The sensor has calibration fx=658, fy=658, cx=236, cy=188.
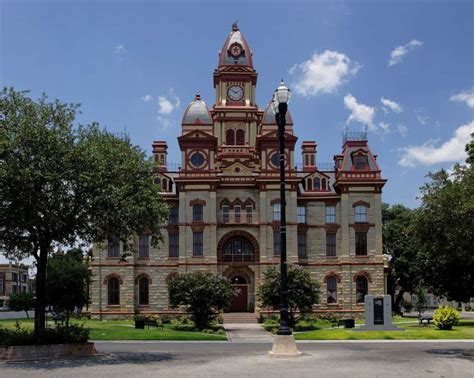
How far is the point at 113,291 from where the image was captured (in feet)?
202

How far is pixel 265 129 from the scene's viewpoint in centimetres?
6744

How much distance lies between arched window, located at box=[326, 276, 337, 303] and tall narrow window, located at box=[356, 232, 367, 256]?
3414 mm

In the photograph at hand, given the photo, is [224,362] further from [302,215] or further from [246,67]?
[246,67]

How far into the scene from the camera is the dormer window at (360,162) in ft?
207

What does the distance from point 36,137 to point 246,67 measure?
49291mm

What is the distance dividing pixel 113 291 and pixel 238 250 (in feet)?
40.4

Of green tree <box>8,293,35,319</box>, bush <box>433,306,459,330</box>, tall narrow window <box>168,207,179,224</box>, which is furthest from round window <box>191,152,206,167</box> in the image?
green tree <box>8,293,35,319</box>

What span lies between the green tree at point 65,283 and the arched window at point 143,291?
700cm

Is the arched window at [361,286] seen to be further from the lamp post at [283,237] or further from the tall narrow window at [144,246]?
the lamp post at [283,237]

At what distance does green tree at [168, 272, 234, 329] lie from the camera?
48875mm

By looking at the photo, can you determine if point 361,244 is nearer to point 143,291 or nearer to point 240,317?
point 240,317

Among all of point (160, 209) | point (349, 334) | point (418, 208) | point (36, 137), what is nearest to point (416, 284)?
point (349, 334)

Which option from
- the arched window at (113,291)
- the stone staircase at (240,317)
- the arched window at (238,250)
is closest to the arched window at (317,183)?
the arched window at (238,250)

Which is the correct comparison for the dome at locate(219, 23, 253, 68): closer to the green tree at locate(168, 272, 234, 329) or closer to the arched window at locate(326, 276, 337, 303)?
the arched window at locate(326, 276, 337, 303)
